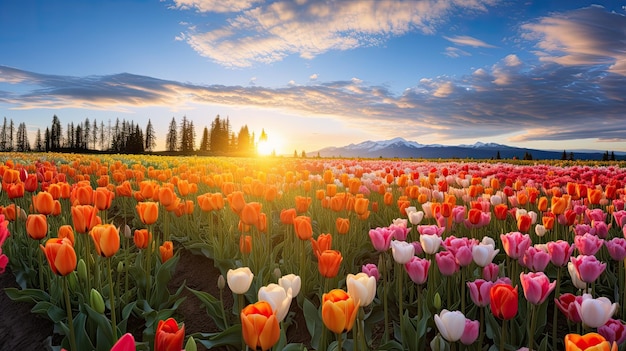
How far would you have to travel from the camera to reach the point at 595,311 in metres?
2.17

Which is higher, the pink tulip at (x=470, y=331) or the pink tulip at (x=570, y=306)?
the pink tulip at (x=570, y=306)

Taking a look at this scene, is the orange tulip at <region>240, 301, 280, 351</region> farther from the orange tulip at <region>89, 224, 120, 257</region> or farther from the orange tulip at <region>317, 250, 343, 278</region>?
the orange tulip at <region>89, 224, 120, 257</region>

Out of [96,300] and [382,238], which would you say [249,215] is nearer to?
[382,238]

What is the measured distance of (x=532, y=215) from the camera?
4395mm

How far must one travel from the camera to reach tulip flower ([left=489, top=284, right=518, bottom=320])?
6.90 feet

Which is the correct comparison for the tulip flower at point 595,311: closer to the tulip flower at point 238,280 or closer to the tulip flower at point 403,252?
the tulip flower at point 403,252

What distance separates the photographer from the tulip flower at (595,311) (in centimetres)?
216

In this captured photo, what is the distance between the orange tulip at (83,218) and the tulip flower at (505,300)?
2.95 m

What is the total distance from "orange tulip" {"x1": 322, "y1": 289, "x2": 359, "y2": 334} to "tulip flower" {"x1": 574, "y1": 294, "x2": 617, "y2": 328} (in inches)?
51.0

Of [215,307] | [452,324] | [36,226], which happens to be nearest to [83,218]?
[36,226]

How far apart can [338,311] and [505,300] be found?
918 millimetres

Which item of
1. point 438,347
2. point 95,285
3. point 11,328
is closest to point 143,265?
point 95,285

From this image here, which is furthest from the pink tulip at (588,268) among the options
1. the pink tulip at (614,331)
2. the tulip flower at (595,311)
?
the tulip flower at (595,311)

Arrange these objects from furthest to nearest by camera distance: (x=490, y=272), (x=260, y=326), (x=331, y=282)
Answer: (x=331, y=282) < (x=490, y=272) < (x=260, y=326)
